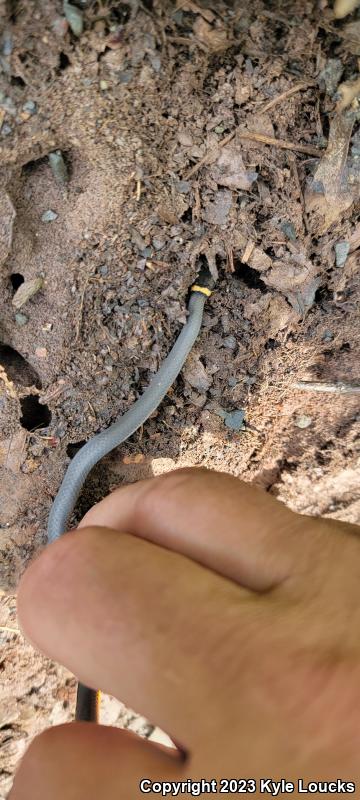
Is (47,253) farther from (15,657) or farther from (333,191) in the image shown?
(15,657)

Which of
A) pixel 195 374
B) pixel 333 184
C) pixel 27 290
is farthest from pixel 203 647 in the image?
pixel 333 184

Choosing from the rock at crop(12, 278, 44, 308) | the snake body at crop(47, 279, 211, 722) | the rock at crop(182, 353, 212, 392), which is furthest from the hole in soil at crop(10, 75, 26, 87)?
the rock at crop(182, 353, 212, 392)

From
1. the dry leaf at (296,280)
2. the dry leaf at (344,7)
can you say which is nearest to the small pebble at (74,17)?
the dry leaf at (344,7)

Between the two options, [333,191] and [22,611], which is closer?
[22,611]

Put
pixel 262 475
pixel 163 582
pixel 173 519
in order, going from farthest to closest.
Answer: pixel 262 475 < pixel 173 519 < pixel 163 582

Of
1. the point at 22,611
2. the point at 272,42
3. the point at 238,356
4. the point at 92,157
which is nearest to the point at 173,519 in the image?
the point at 22,611

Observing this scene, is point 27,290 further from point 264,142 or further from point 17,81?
point 264,142

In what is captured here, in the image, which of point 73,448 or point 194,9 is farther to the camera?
point 73,448

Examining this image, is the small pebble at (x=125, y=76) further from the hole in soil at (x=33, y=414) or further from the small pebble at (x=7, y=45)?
the hole in soil at (x=33, y=414)

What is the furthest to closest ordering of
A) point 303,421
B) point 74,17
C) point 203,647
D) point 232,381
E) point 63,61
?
point 303,421 < point 232,381 < point 63,61 < point 74,17 < point 203,647
